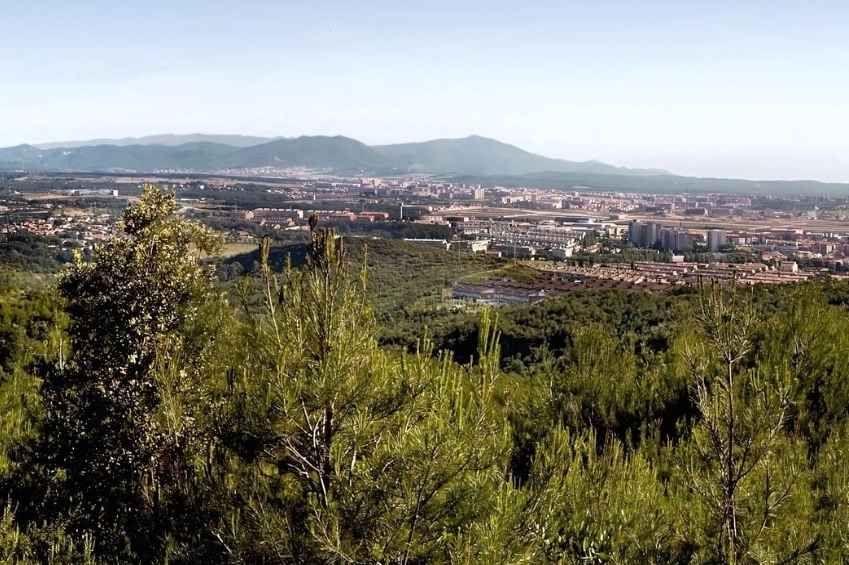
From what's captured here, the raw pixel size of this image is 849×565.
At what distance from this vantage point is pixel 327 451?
409 centimetres

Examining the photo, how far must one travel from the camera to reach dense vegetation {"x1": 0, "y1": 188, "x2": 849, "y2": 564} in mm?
3873

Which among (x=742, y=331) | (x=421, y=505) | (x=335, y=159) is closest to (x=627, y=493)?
(x=742, y=331)

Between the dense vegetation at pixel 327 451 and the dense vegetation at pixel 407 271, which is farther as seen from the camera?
the dense vegetation at pixel 407 271

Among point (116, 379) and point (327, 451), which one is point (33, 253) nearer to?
point (116, 379)

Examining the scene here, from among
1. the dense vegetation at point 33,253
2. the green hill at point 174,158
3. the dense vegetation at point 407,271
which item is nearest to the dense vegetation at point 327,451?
the dense vegetation at point 407,271

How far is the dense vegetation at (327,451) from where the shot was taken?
3.87 metres

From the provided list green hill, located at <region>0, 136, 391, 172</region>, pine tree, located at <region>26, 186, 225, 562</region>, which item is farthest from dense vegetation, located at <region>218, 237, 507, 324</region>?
green hill, located at <region>0, 136, 391, 172</region>

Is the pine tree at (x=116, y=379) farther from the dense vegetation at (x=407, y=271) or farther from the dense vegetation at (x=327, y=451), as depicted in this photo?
the dense vegetation at (x=407, y=271)

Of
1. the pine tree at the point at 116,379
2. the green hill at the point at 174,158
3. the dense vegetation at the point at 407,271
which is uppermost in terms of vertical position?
the green hill at the point at 174,158

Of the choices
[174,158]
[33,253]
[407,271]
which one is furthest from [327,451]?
[174,158]

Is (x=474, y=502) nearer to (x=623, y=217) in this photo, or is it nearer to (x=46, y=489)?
(x=46, y=489)

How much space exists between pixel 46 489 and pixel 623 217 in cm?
6487

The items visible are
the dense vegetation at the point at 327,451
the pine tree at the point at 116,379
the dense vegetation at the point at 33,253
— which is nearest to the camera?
the dense vegetation at the point at 327,451

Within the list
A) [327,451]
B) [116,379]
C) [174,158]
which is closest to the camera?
[327,451]
